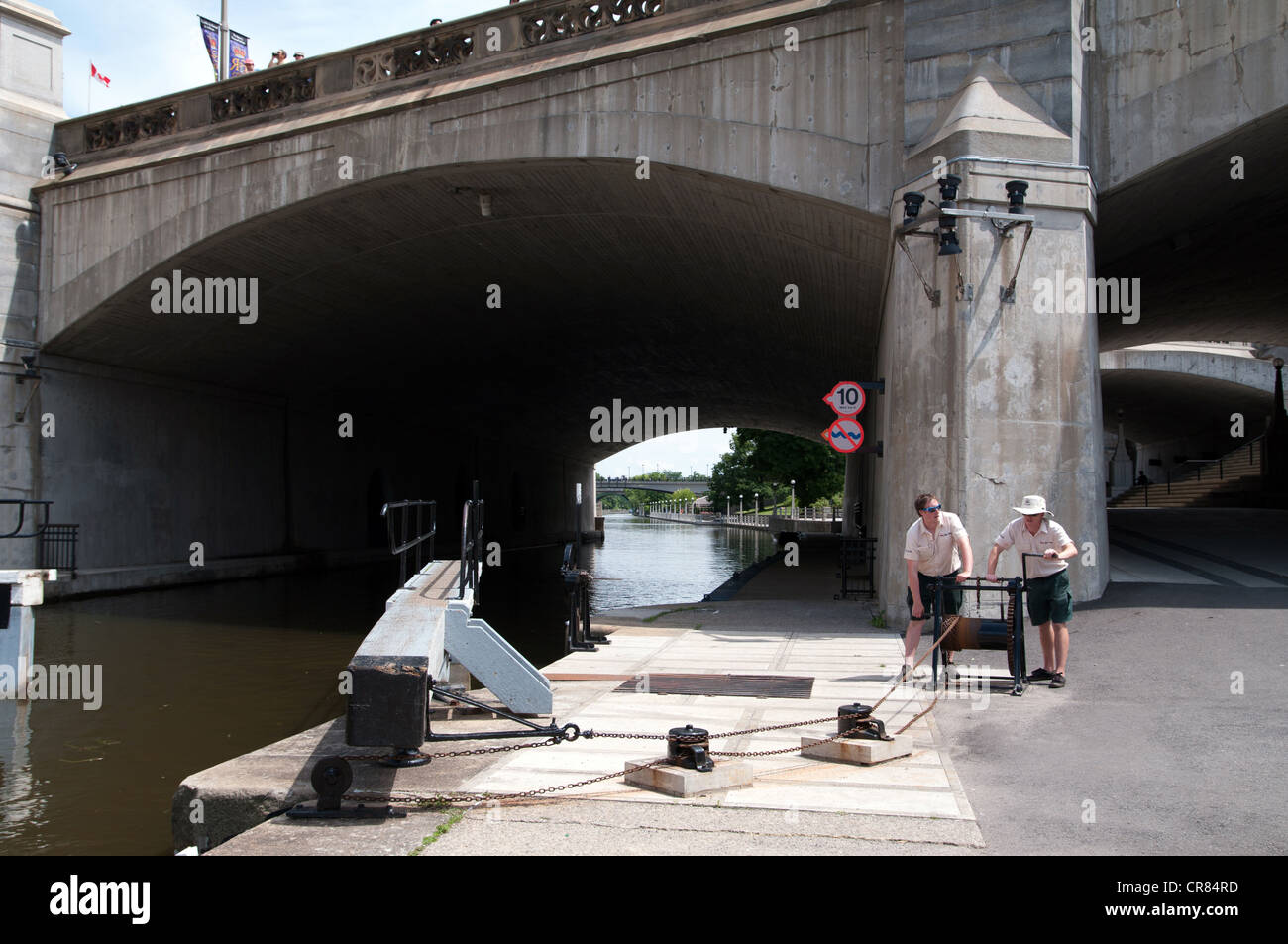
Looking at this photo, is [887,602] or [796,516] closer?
[887,602]

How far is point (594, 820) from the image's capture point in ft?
14.9

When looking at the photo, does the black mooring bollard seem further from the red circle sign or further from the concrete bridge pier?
the red circle sign

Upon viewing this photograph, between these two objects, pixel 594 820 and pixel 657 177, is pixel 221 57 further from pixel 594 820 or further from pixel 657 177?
pixel 594 820

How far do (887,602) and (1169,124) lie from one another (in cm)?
624

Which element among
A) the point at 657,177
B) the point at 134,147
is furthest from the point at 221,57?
the point at 657,177

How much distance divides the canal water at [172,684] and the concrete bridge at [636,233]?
4.18 metres

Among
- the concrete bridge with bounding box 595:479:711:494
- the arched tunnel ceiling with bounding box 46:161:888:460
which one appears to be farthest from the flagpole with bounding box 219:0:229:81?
the concrete bridge with bounding box 595:479:711:494

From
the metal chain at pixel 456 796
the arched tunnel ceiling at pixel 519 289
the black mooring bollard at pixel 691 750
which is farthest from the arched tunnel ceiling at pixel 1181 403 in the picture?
the metal chain at pixel 456 796

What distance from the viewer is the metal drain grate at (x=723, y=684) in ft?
25.7

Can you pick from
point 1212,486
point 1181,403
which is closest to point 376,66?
point 1212,486

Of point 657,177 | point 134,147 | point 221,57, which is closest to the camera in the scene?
point 657,177

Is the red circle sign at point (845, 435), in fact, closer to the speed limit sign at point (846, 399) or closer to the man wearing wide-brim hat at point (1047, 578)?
the speed limit sign at point (846, 399)

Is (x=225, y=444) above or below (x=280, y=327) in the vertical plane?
below

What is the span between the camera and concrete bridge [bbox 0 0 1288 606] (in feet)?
36.7
